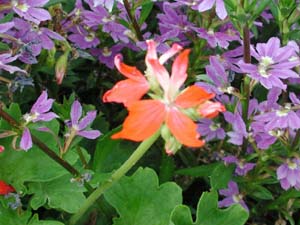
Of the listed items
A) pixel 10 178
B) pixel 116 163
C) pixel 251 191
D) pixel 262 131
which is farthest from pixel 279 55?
pixel 10 178

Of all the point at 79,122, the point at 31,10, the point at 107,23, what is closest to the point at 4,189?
the point at 79,122

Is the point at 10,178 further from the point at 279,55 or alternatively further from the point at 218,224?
the point at 279,55

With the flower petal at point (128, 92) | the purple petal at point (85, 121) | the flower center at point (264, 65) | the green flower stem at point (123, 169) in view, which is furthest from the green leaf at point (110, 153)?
the flower petal at point (128, 92)

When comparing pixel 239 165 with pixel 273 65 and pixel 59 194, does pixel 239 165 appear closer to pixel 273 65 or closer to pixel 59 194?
pixel 273 65

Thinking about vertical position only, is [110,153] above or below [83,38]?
below

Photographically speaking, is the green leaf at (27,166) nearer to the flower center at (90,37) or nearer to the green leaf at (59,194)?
the green leaf at (59,194)

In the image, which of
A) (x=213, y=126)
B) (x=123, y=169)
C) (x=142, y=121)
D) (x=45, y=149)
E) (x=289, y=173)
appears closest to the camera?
(x=142, y=121)
